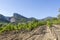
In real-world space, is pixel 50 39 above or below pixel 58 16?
below

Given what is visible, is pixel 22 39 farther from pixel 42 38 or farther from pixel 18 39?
pixel 42 38

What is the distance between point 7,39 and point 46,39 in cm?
357

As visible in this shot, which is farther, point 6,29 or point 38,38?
point 6,29

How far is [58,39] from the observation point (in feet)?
34.7

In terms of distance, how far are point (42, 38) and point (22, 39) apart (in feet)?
5.57

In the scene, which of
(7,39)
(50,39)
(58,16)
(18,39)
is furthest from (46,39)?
(58,16)

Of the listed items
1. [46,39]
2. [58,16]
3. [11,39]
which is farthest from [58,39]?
[58,16]

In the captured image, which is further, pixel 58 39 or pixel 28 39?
pixel 28 39

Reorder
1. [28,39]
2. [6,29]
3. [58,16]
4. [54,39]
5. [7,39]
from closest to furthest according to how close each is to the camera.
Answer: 1. [54,39]
2. [28,39]
3. [7,39]
4. [6,29]
5. [58,16]

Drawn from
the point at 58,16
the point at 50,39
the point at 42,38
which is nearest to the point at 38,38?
the point at 42,38

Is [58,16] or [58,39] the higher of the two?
[58,16]

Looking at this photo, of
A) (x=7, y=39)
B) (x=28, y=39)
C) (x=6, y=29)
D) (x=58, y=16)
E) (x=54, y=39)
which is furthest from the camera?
(x=58, y=16)

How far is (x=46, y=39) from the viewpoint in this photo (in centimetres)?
1109

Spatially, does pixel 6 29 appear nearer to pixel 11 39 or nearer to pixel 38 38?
pixel 11 39
